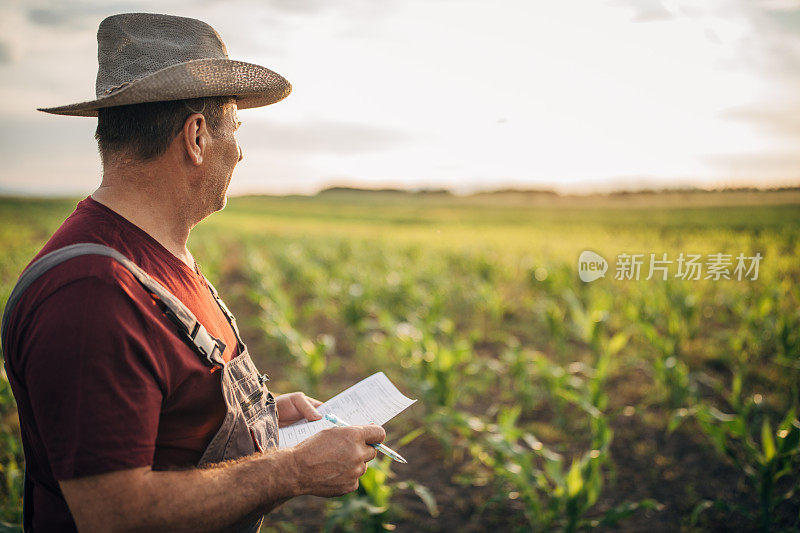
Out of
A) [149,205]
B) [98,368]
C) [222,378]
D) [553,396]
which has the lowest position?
[553,396]

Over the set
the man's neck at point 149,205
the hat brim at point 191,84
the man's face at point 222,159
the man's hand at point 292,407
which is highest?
the hat brim at point 191,84

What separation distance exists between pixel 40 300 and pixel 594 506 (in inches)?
147

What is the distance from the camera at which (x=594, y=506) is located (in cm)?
361

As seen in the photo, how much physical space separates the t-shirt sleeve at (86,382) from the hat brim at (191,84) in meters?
0.54

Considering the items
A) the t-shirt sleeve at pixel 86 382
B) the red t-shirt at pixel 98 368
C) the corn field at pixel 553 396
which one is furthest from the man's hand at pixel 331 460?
the corn field at pixel 553 396

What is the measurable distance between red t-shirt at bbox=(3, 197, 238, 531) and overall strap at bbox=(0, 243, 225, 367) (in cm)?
2

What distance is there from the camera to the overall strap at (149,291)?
1180 millimetres

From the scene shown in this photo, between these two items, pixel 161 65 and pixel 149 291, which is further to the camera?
pixel 161 65

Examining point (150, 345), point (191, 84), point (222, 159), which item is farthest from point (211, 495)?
point (191, 84)

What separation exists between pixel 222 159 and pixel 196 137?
0.37 feet

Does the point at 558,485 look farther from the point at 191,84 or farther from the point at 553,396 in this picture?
the point at 191,84

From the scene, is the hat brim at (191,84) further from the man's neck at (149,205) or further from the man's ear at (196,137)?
the man's neck at (149,205)

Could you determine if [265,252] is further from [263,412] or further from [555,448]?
[263,412]

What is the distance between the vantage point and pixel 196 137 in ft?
4.88
